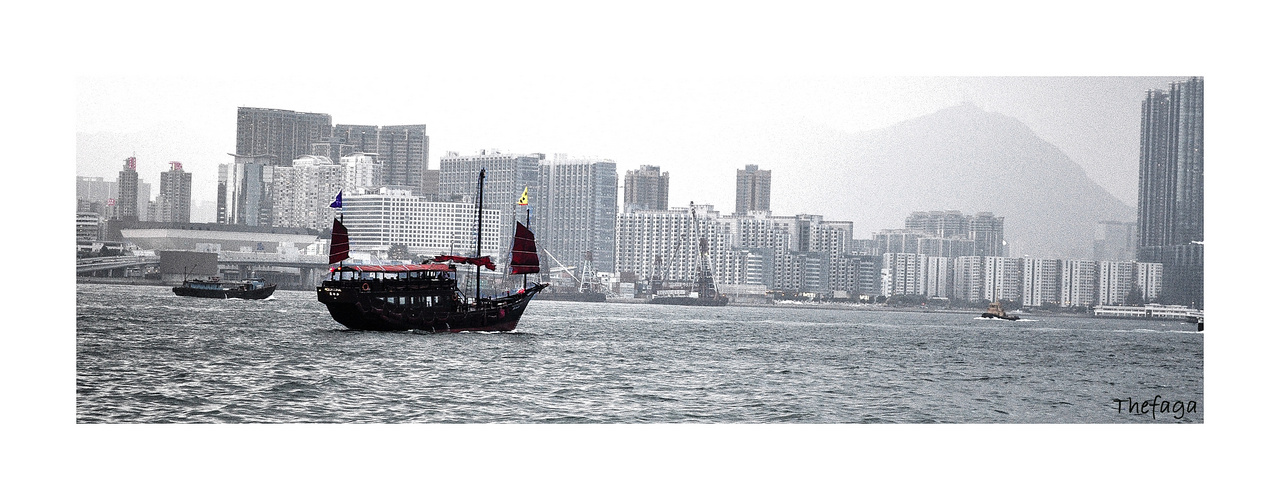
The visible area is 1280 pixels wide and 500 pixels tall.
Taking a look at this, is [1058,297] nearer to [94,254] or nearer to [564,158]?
[564,158]

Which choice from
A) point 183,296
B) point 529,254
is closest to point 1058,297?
point 529,254

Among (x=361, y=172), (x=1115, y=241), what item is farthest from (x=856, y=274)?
(x=361, y=172)

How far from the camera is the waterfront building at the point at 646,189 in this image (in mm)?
23031

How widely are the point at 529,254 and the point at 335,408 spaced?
7002 mm

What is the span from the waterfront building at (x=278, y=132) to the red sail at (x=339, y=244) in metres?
1.91

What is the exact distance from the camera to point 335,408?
522 inches

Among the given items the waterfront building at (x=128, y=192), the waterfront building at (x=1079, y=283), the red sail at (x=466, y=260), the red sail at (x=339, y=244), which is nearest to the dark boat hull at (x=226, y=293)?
the waterfront building at (x=128, y=192)

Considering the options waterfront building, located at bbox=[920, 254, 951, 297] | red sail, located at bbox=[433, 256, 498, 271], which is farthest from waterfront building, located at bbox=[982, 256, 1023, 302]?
red sail, located at bbox=[433, 256, 498, 271]

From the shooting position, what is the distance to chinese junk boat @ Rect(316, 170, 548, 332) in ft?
63.3

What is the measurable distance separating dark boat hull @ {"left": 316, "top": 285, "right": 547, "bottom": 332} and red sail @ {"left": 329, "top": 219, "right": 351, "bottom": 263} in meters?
0.72

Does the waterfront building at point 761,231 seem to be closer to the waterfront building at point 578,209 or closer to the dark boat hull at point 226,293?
the waterfront building at point 578,209

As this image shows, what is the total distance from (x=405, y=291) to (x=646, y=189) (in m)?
7.28

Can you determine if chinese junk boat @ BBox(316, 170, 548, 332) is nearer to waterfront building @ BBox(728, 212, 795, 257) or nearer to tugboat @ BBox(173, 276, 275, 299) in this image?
tugboat @ BBox(173, 276, 275, 299)

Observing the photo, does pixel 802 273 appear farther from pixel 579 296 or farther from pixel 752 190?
pixel 752 190
